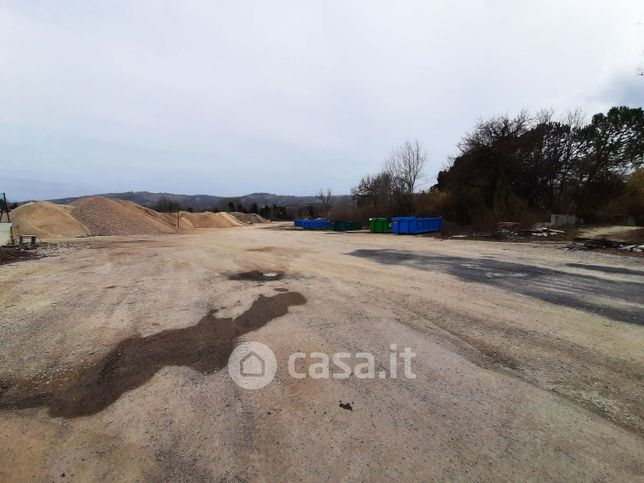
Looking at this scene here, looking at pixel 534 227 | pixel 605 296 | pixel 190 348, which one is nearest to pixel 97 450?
pixel 190 348

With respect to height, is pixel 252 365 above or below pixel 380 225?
below

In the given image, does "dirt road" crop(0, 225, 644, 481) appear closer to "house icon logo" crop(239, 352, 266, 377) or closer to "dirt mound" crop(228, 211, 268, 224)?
"house icon logo" crop(239, 352, 266, 377)

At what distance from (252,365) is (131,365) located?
4.68 feet

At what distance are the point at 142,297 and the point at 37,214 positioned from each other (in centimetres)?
2809

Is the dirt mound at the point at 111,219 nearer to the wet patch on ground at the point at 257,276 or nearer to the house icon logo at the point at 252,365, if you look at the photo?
the wet patch on ground at the point at 257,276

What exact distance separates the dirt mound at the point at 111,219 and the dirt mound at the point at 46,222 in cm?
92

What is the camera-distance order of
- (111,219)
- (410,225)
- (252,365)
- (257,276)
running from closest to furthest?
(252,365) → (257,276) → (410,225) → (111,219)

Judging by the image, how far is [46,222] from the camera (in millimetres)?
26219

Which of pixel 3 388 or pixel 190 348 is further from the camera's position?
pixel 190 348

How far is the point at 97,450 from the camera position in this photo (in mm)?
2561

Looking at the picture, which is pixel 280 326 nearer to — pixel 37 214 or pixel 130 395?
pixel 130 395

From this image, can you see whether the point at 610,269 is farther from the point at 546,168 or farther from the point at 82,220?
the point at 82,220

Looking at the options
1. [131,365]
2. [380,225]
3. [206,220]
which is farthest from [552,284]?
[206,220]

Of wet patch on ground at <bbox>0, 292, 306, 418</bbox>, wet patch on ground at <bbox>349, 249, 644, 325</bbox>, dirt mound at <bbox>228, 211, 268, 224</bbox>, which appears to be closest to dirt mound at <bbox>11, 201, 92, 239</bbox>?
wet patch on ground at <bbox>349, 249, 644, 325</bbox>
